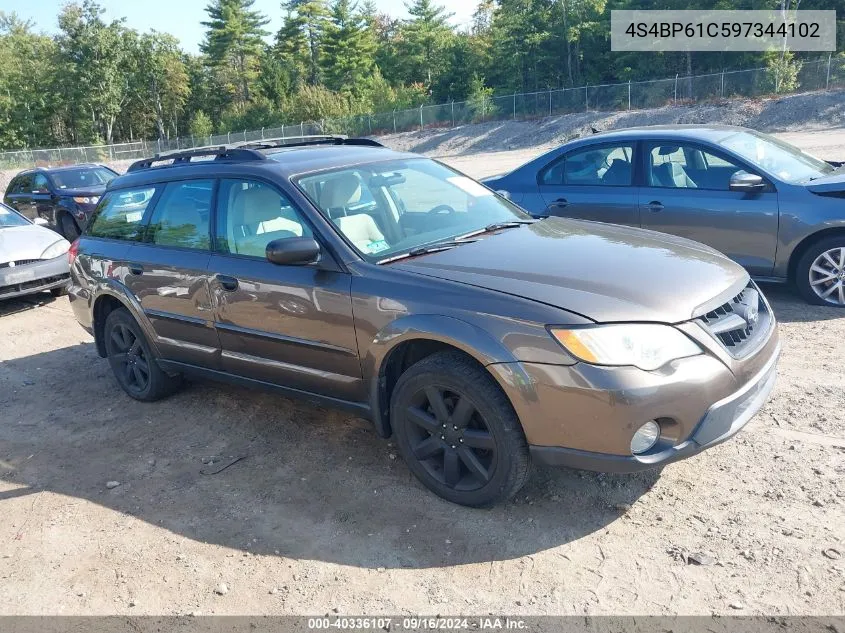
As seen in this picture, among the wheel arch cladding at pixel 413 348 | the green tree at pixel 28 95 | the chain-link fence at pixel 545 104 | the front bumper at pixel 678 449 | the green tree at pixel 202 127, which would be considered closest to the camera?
the front bumper at pixel 678 449

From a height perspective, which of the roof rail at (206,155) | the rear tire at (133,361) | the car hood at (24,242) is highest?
the roof rail at (206,155)

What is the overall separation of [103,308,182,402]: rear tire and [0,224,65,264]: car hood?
13.4ft

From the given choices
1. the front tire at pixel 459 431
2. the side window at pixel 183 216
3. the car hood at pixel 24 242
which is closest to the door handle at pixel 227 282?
the side window at pixel 183 216

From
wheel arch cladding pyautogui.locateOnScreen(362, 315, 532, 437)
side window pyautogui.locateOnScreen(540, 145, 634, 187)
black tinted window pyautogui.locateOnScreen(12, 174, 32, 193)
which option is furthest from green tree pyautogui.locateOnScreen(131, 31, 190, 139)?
wheel arch cladding pyautogui.locateOnScreen(362, 315, 532, 437)

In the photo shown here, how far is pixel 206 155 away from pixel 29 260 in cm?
526

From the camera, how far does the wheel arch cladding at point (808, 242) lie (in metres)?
5.95

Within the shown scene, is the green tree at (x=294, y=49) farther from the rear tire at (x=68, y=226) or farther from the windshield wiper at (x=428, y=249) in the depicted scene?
the windshield wiper at (x=428, y=249)

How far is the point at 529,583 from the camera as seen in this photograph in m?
2.97

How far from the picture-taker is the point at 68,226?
533 inches

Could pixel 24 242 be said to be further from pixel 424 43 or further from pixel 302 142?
pixel 424 43

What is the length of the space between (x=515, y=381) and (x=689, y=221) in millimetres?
4128

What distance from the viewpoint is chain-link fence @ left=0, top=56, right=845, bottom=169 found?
36.2 meters

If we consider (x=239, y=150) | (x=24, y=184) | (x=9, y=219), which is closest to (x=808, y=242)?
(x=239, y=150)

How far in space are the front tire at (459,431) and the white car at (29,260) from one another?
23.0 ft
